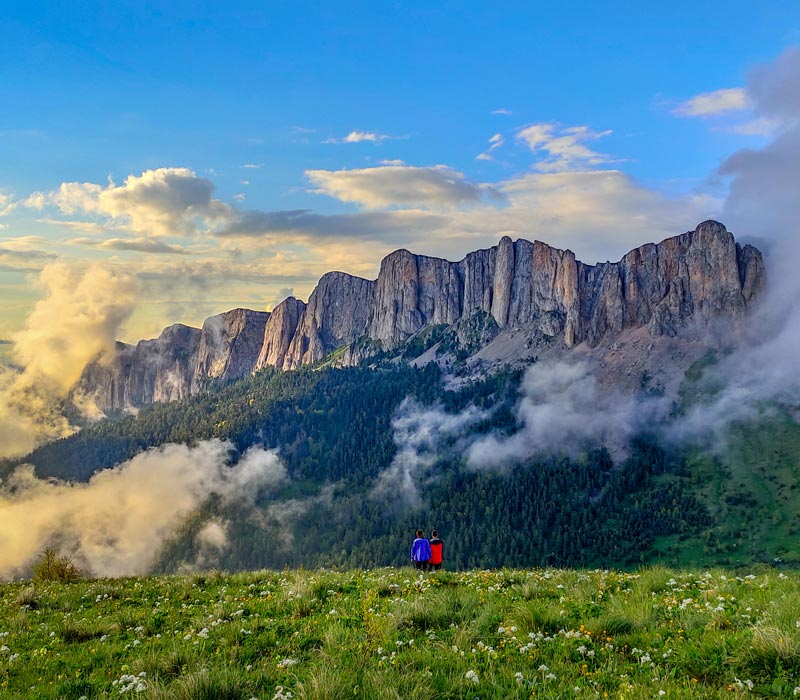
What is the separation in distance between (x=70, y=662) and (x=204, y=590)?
868 cm

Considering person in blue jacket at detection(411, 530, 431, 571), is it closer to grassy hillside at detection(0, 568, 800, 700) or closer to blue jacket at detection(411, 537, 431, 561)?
blue jacket at detection(411, 537, 431, 561)

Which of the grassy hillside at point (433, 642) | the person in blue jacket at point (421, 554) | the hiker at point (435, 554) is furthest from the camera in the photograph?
the hiker at point (435, 554)

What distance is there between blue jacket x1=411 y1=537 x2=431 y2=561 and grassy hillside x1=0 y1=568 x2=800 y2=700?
8875 millimetres

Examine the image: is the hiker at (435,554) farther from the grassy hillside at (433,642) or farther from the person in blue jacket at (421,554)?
the grassy hillside at (433,642)

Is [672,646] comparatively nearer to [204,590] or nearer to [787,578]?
[787,578]

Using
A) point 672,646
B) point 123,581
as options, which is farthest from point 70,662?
point 123,581

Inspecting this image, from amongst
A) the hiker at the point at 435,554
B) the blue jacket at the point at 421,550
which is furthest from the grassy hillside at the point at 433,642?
the hiker at the point at 435,554

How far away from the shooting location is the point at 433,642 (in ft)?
35.5

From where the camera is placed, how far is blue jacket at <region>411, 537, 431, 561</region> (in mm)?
26719

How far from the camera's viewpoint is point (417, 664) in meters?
9.55

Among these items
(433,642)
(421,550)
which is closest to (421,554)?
(421,550)

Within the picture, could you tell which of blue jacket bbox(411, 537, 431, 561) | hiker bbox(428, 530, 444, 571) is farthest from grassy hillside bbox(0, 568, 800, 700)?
hiker bbox(428, 530, 444, 571)

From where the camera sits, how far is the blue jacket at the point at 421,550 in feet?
87.7

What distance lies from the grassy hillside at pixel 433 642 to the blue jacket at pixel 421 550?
8875 millimetres
